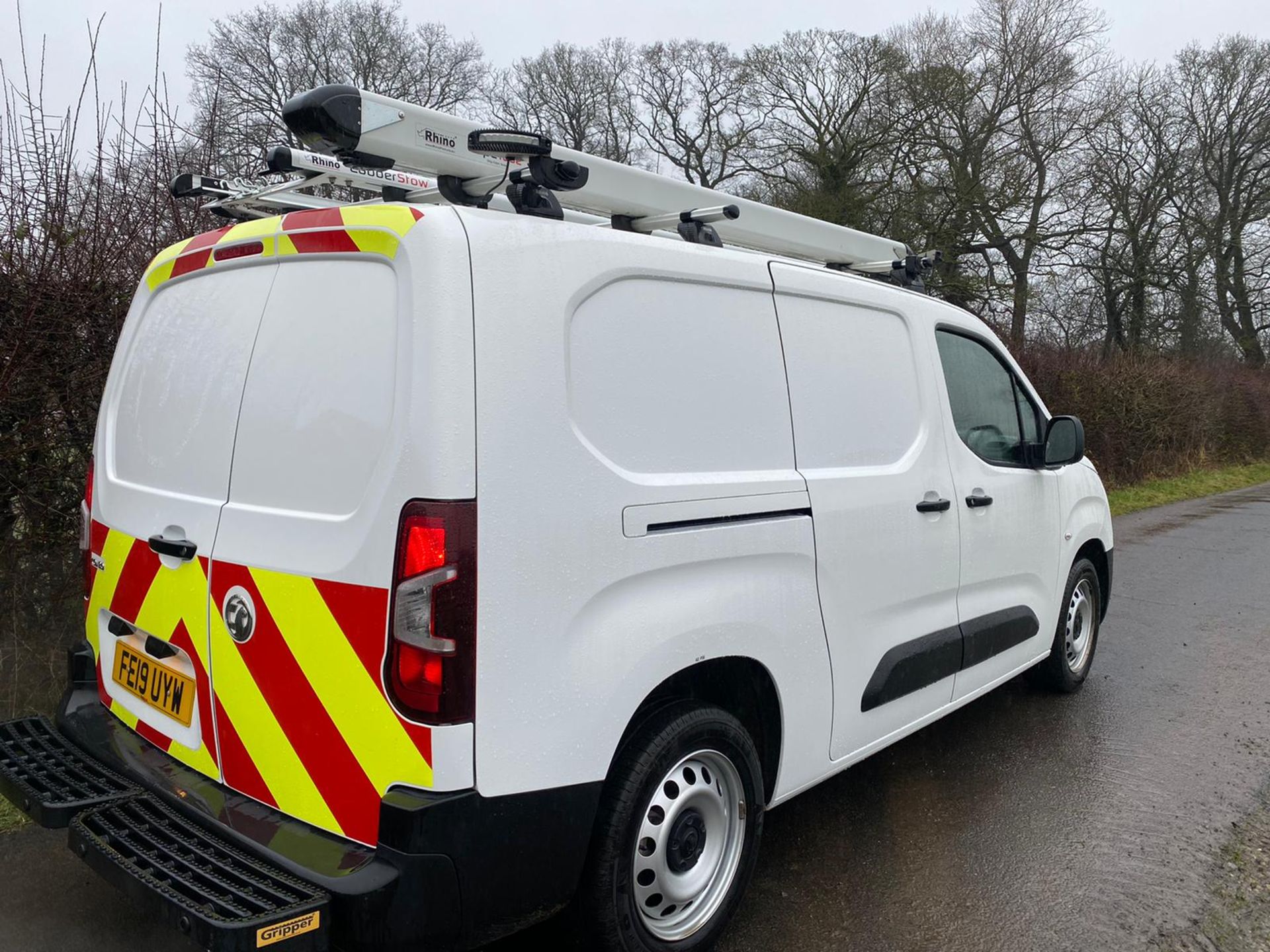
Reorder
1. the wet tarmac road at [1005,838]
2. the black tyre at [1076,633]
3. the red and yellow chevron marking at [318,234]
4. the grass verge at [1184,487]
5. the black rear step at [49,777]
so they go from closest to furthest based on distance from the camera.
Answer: the red and yellow chevron marking at [318,234] < the black rear step at [49,777] < the wet tarmac road at [1005,838] < the black tyre at [1076,633] < the grass verge at [1184,487]

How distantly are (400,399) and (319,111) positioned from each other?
75 centimetres

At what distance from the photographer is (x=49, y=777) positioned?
254 cm

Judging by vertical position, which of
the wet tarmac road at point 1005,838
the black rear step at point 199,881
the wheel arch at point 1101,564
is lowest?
the wet tarmac road at point 1005,838

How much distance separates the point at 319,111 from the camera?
221 centimetres

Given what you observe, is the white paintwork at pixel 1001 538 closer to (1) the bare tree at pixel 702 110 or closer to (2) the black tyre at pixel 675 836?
(2) the black tyre at pixel 675 836

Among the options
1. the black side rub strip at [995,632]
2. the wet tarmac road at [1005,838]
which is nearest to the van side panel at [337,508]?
the wet tarmac road at [1005,838]

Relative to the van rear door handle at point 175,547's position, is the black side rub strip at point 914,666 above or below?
below

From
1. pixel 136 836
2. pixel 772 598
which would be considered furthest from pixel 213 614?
pixel 772 598

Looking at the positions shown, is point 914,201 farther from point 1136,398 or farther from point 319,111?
point 319,111

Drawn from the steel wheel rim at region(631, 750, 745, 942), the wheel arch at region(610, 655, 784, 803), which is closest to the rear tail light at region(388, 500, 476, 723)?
the wheel arch at region(610, 655, 784, 803)

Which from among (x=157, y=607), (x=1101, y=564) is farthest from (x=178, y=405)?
(x=1101, y=564)

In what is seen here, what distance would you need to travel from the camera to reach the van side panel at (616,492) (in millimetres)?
2078

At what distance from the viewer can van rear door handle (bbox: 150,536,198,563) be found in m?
2.44

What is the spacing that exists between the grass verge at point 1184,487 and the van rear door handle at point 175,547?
43.3ft
